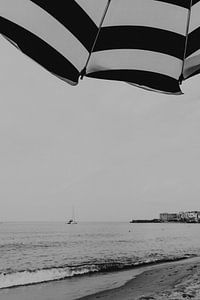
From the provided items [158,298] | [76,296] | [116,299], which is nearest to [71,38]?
[158,298]

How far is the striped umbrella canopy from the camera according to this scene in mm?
1960

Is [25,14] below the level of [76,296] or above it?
above

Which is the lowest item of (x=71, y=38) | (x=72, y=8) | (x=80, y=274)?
(x=80, y=274)

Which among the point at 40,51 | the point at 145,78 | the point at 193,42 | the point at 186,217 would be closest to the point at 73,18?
the point at 40,51

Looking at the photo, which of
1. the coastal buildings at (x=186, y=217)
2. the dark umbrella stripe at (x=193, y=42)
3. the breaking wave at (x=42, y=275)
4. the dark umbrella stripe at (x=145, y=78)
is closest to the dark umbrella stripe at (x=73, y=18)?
the dark umbrella stripe at (x=145, y=78)

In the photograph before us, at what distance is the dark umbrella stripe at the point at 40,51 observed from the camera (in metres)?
1.91

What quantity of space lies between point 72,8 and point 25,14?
0.30m

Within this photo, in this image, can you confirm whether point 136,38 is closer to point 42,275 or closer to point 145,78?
point 145,78

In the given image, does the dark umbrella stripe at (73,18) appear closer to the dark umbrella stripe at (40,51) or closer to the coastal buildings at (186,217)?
the dark umbrella stripe at (40,51)

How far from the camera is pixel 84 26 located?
6.98 ft

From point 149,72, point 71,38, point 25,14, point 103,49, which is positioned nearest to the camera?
point 25,14

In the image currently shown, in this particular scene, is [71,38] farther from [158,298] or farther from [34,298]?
[34,298]

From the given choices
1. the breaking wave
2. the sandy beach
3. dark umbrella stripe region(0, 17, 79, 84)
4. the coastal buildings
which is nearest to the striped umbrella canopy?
dark umbrella stripe region(0, 17, 79, 84)

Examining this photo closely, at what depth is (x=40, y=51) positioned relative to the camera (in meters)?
2.08
